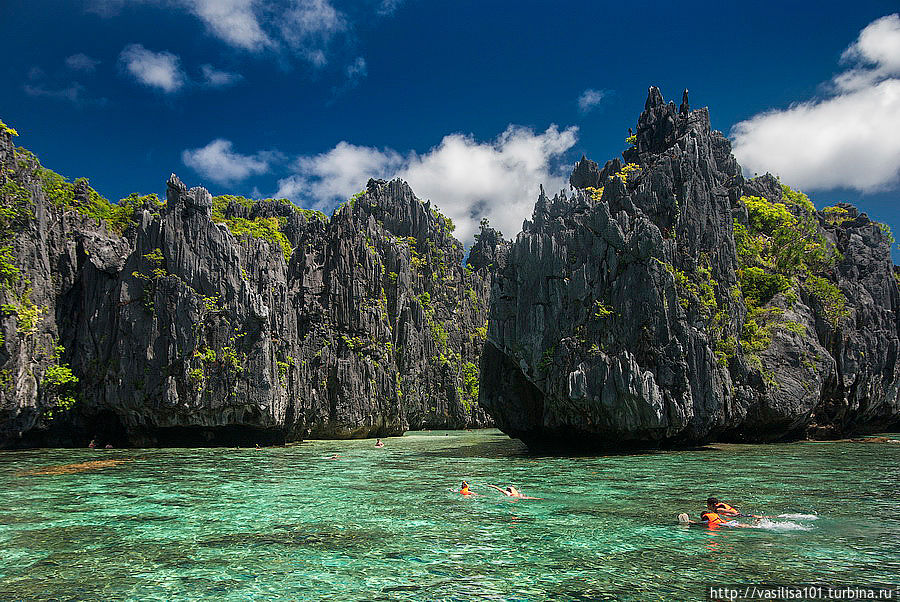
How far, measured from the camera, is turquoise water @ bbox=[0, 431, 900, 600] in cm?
893

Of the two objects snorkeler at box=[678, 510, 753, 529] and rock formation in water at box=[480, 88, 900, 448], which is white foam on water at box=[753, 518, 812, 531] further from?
rock formation in water at box=[480, 88, 900, 448]

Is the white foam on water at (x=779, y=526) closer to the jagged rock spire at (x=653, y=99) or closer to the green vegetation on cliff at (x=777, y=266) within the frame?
the green vegetation on cliff at (x=777, y=266)

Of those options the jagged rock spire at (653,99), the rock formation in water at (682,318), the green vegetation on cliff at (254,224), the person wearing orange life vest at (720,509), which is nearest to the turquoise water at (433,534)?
the person wearing orange life vest at (720,509)

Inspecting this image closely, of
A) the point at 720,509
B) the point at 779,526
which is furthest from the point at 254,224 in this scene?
the point at 779,526

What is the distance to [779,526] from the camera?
1246 cm

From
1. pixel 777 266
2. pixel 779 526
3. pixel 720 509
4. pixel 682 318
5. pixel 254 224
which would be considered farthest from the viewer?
pixel 254 224

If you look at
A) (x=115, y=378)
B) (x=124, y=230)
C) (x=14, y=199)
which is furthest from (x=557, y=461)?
(x=124, y=230)

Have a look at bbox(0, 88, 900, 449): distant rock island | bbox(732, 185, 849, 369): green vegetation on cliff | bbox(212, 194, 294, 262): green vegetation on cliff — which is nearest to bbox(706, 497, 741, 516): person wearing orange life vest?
bbox(0, 88, 900, 449): distant rock island

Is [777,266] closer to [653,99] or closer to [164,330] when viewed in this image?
[653,99]

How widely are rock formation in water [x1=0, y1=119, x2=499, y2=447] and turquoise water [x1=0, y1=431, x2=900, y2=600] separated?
15404 mm

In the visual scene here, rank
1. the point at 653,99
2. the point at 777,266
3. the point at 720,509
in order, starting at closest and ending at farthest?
the point at 720,509 → the point at 777,266 → the point at 653,99

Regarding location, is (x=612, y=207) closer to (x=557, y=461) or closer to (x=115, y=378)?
(x=557, y=461)

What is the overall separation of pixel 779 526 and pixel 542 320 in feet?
67.2

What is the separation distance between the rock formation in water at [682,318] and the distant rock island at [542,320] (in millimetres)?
142
